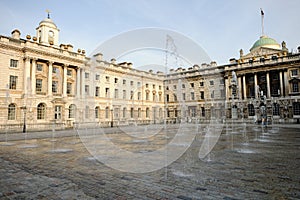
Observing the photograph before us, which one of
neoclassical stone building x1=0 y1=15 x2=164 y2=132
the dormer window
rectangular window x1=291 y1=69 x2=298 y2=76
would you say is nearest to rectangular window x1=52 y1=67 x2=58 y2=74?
neoclassical stone building x1=0 y1=15 x2=164 y2=132

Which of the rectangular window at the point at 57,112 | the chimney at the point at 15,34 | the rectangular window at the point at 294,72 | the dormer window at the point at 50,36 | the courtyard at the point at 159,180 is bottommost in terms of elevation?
the courtyard at the point at 159,180

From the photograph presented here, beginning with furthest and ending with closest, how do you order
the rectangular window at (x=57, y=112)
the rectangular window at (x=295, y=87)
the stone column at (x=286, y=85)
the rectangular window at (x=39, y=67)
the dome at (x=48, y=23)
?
the stone column at (x=286, y=85) → the rectangular window at (x=295, y=87) → the dome at (x=48, y=23) → the rectangular window at (x=57, y=112) → the rectangular window at (x=39, y=67)

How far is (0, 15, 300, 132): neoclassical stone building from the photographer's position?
3105 cm

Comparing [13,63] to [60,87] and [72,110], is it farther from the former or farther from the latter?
[72,110]

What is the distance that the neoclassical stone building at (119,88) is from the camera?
102ft

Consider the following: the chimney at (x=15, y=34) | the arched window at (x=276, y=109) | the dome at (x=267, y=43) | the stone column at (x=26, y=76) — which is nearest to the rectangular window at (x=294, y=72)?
the arched window at (x=276, y=109)

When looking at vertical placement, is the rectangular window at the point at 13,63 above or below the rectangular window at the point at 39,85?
above

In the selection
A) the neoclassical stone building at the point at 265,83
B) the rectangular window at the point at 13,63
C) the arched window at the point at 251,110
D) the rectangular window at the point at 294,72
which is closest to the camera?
the rectangular window at the point at 13,63

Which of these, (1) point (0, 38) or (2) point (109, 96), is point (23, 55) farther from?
(2) point (109, 96)

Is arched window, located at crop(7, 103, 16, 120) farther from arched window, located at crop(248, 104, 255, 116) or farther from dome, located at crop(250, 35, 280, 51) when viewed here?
dome, located at crop(250, 35, 280, 51)

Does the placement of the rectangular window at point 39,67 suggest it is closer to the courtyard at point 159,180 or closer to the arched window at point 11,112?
the arched window at point 11,112

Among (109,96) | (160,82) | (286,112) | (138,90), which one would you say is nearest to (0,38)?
(109,96)

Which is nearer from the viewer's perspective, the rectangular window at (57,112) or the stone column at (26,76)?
the stone column at (26,76)

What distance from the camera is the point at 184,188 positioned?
4.66m
